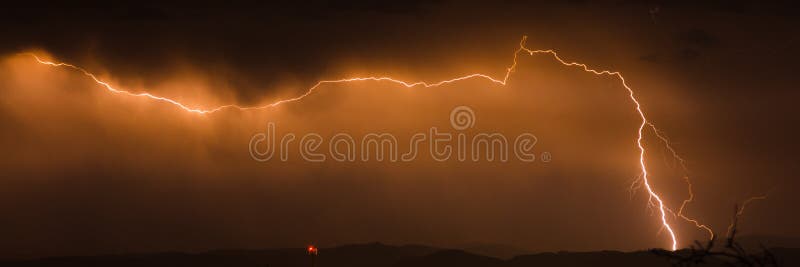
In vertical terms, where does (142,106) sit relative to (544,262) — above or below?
above

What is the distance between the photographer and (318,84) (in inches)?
718

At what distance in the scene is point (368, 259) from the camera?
29.5m

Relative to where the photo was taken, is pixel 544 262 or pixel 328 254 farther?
pixel 328 254

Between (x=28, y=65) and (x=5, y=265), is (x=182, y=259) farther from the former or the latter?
(x=28, y=65)

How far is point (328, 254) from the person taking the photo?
3039 centimetres

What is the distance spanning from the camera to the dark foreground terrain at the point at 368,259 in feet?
77.3

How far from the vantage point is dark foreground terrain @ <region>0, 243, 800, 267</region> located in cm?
2355

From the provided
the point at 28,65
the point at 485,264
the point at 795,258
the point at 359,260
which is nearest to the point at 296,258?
the point at 359,260

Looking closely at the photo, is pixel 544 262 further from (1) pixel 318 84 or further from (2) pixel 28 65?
(2) pixel 28 65

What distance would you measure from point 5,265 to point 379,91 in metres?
12.9

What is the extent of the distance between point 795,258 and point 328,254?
16.2 metres

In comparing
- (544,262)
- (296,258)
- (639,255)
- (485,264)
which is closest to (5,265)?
(296,258)

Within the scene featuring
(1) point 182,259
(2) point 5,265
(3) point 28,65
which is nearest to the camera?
(3) point 28,65

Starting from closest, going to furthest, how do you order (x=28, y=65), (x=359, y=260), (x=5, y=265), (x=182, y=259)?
(x=28, y=65) → (x=5, y=265) → (x=182, y=259) → (x=359, y=260)
